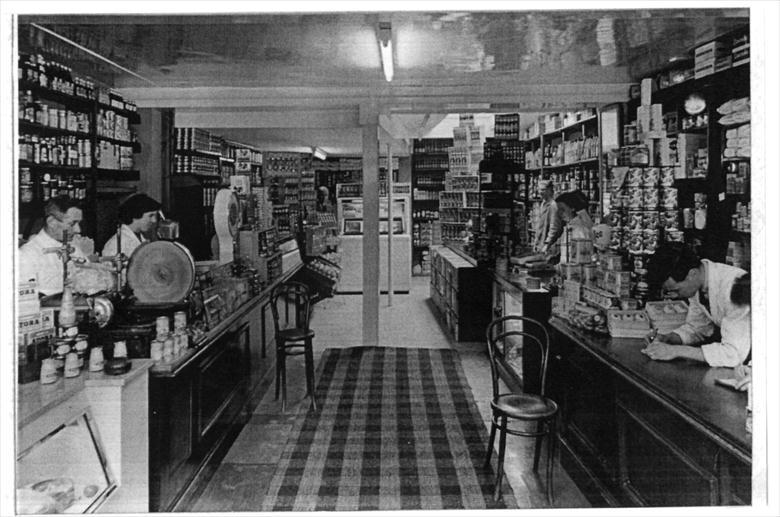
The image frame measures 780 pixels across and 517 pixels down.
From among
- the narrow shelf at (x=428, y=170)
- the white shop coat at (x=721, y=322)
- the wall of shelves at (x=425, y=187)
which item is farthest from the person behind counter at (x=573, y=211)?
the narrow shelf at (x=428, y=170)

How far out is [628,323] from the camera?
4070 mm

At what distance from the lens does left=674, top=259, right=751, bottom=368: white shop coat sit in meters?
3.22

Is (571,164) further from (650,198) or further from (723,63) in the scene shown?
(650,198)

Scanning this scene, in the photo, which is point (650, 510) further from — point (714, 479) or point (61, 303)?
point (61, 303)

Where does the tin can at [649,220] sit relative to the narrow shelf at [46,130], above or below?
below

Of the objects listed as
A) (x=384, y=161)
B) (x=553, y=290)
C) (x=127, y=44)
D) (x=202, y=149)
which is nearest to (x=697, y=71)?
(x=553, y=290)

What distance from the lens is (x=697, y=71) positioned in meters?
5.04

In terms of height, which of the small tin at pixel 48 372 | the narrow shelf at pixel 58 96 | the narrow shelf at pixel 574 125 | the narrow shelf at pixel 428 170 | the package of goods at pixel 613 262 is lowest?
the small tin at pixel 48 372

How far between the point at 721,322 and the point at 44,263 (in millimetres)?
3612

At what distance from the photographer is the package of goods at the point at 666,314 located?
3.90 meters

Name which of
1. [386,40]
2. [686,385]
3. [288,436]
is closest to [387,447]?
[288,436]

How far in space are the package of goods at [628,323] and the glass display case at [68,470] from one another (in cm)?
274

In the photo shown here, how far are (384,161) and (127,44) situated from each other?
1065 cm

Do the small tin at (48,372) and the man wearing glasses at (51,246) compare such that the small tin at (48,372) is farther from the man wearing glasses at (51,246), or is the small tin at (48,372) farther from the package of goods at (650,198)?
the package of goods at (650,198)
